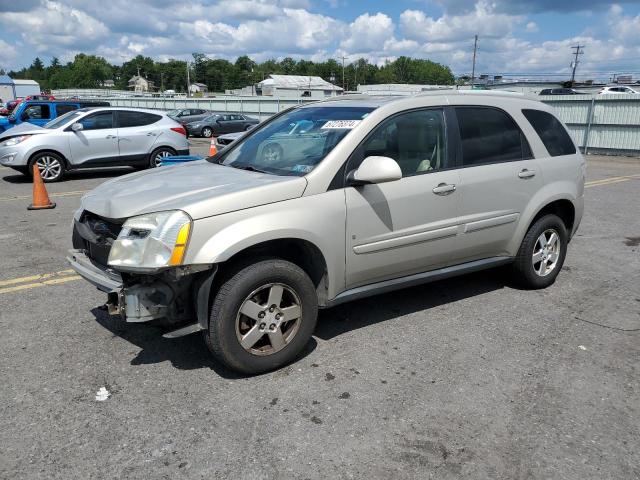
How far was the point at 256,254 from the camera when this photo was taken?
137 inches

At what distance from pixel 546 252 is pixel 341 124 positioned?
254 centimetres

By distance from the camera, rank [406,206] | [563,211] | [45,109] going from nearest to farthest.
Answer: [406,206], [563,211], [45,109]

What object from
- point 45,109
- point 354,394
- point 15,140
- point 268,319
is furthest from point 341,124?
point 45,109

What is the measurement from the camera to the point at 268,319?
3473 millimetres

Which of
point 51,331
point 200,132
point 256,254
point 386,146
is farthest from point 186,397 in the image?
point 200,132

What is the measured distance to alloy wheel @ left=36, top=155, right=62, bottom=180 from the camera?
11.7 meters

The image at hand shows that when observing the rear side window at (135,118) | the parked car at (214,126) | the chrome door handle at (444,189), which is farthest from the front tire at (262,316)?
the parked car at (214,126)

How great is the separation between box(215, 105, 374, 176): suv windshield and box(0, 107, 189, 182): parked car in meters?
8.49

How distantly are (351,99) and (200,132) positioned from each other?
923 inches

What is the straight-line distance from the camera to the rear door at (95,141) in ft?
39.0

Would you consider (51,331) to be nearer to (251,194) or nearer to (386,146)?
(251,194)

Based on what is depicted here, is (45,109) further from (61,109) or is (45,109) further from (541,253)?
(541,253)

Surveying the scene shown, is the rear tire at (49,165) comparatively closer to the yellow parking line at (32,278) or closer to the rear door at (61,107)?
the rear door at (61,107)

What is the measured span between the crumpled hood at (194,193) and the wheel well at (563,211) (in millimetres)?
2716
